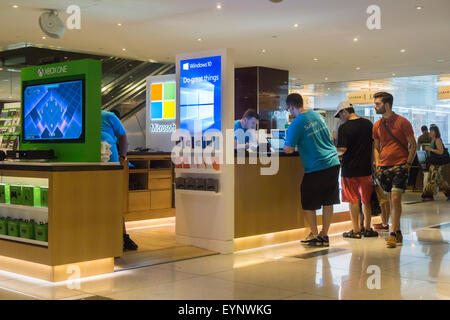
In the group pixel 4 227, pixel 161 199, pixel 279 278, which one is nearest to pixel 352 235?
pixel 279 278

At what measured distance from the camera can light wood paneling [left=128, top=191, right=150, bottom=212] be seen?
26.2 feet

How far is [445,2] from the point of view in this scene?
887cm

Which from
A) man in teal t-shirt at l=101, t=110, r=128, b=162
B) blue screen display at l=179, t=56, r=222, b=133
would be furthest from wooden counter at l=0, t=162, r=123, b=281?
blue screen display at l=179, t=56, r=222, b=133

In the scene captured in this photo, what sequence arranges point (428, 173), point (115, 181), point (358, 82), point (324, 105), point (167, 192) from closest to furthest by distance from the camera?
point (115, 181) < point (167, 192) < point (428, 173) < point (358, 82) < point (324, 105)

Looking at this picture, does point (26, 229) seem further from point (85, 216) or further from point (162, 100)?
point (162, 100)

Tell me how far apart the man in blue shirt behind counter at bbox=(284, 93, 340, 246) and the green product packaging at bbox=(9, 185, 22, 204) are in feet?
8.89

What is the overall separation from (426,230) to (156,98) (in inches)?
196

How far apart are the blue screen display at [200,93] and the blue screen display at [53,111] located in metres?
1.48

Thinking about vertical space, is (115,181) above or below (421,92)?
below

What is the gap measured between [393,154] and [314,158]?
0.90 meters

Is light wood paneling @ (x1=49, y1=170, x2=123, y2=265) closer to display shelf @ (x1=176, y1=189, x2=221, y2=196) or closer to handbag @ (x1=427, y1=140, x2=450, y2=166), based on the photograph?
display shelf @ (x1=176, y1=189, x2=221, y2=196)

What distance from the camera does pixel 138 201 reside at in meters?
8.09
